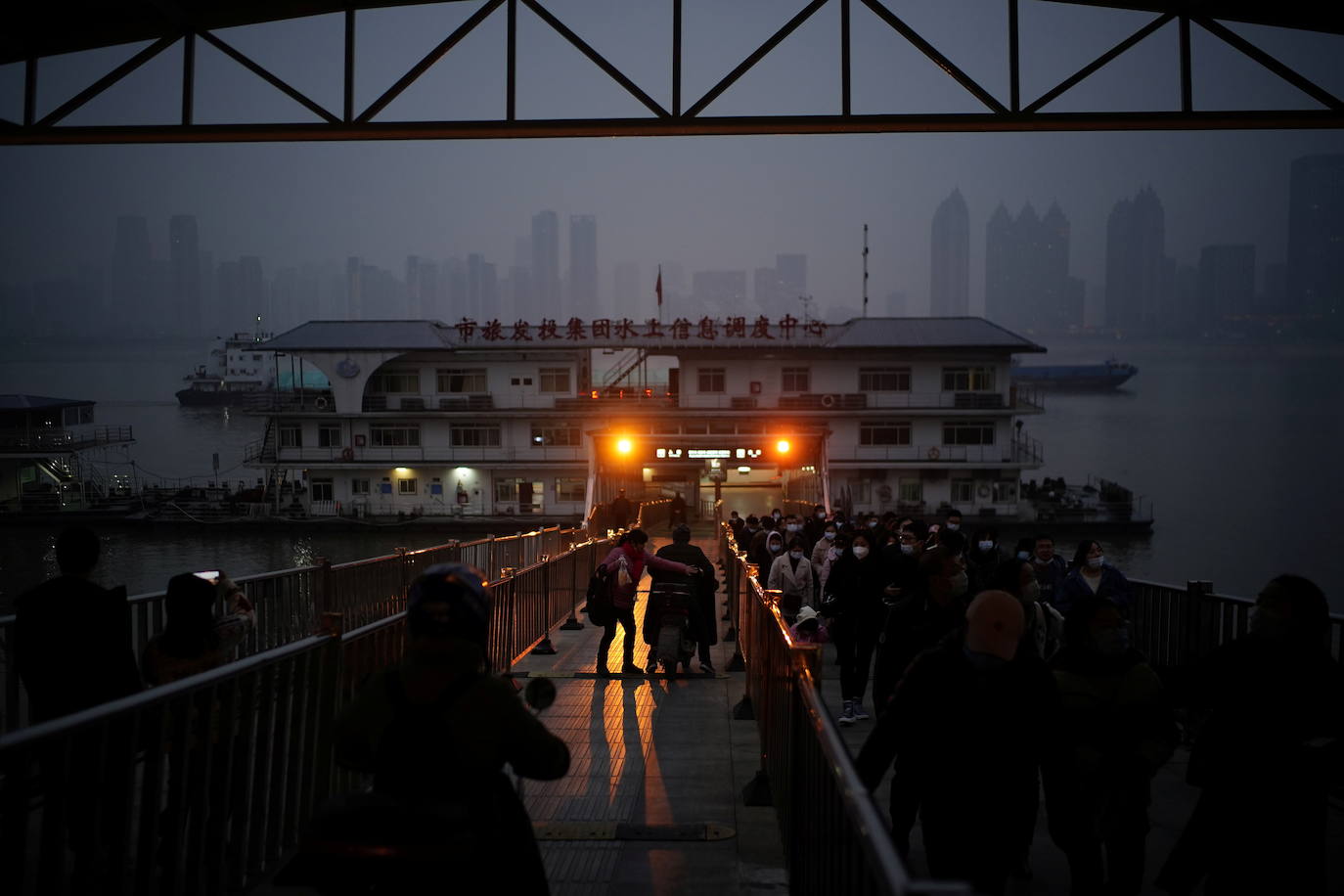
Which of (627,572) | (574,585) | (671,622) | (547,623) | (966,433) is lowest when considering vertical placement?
(547,623)

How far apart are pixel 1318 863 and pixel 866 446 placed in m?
54.9

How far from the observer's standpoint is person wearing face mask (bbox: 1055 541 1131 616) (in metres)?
8.79

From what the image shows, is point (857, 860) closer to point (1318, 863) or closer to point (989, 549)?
point (1318, 863)

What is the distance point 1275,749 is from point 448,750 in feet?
11.0

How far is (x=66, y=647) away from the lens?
17.4 ft

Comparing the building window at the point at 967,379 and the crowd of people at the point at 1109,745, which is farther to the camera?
the building window at the point at 967,379

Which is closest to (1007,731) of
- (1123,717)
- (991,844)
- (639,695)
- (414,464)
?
(991,844)

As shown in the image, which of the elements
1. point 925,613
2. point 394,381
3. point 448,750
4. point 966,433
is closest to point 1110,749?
point 925,613

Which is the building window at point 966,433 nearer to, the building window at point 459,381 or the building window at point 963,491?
the building window at point 963,491

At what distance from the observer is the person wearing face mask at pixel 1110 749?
4957mm

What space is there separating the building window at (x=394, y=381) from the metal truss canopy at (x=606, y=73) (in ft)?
173

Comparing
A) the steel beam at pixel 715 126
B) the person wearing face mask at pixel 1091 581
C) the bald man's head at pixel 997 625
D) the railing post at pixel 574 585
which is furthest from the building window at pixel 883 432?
the bald man's head at pixel 997 625

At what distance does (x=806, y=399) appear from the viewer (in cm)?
5984

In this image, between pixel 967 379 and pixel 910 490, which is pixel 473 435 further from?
pixel 967 379
